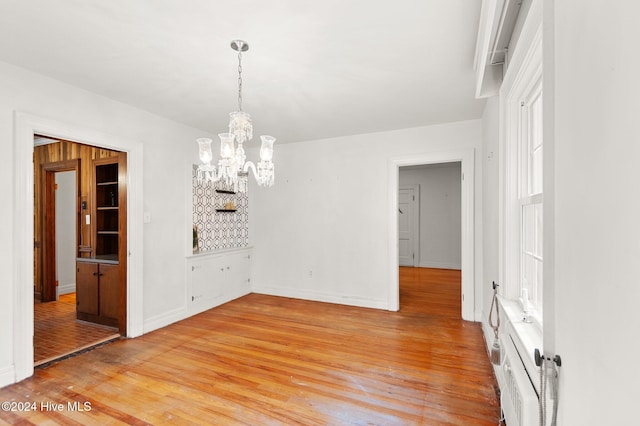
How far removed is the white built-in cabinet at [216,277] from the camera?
4.00 m

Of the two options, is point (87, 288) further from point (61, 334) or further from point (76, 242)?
point (76, 242)

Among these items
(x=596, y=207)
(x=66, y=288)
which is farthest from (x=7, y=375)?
(x=596, y=207)

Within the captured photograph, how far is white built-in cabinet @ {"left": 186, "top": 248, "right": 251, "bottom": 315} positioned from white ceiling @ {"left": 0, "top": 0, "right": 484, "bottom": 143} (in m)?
2.03

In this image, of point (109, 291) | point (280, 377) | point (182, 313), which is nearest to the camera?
point (280, 377)

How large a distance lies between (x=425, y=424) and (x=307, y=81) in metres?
2.71

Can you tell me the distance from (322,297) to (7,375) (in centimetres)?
335

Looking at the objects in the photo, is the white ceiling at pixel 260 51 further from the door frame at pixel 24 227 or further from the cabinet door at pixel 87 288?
the cabinet door at pixel 87 288

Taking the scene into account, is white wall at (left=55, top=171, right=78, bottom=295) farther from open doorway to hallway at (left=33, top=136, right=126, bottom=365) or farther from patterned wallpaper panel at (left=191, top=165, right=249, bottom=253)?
patterned wallpaper panel at (left=191, top=165, right=249, bottom=253)

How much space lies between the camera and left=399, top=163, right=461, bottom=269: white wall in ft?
23.7

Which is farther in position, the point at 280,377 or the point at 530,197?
the point at 280,377

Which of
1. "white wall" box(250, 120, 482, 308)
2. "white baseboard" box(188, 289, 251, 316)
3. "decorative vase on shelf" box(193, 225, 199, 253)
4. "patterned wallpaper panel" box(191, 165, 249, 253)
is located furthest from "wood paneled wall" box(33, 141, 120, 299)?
"white wall" box(250, 120, 482, 308)

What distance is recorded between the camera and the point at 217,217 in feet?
14.8

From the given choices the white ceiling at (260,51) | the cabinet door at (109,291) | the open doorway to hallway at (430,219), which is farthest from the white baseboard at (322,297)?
the open doorway to hallway at (430,219)

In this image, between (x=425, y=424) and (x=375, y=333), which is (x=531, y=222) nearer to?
(x=425, y=424)
